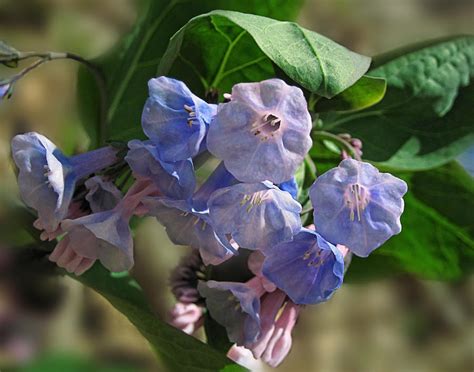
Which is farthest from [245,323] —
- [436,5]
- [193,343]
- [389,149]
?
[436,5]

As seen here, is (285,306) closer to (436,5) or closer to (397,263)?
(397,263)

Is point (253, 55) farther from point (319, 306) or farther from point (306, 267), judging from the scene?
point (319, 306)

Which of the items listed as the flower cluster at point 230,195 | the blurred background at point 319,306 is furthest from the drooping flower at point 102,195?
the blurred background at point 319,306

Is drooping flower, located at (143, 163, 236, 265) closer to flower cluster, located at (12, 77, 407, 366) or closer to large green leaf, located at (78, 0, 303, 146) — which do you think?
flower cluster, located at (12, 77, 407, 366)

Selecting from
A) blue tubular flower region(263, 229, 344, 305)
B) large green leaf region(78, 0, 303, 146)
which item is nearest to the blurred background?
large green leaf region(78, 0, 303, 146)

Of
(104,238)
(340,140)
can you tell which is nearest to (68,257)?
(104,238)
